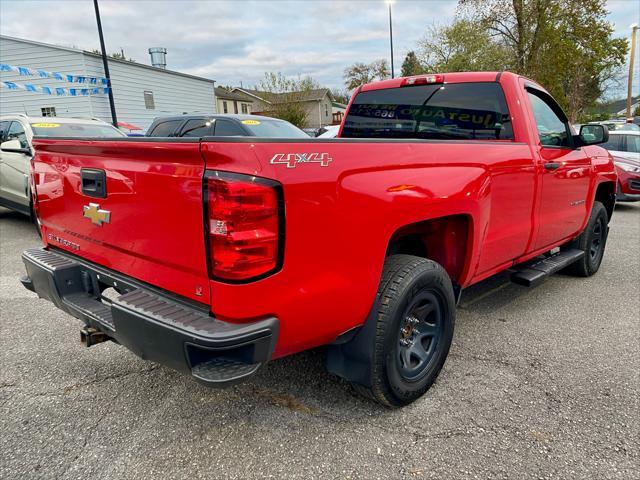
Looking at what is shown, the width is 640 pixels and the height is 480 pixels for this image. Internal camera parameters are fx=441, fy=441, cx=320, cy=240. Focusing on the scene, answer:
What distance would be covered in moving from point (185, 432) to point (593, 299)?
12.5 ft

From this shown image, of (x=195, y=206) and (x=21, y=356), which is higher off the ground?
(x=195, y=206)

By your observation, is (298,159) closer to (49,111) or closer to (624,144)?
(624,144)

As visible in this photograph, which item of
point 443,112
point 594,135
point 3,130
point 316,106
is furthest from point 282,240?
point 316,106

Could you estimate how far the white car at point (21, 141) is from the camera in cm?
656

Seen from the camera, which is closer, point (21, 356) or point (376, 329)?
point (376, 329)

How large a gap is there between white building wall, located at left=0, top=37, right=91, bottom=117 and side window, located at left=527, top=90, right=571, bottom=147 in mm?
16689

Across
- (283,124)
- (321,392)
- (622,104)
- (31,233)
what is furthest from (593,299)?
(622,104)

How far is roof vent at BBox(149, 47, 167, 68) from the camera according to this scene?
21656 mm

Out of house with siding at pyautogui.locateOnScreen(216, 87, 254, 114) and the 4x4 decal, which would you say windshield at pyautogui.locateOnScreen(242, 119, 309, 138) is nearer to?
the 4x4 decal

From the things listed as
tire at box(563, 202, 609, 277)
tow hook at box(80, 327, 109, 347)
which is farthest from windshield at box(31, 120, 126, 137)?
tire at box(563, 202, 609, 277)

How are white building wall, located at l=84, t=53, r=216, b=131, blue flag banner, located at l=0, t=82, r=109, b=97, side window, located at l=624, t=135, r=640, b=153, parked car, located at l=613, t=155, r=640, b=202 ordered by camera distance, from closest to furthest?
1. parked car, located at l=613, t=155, r=640, b=202
2. side window, located at l=624, t=135, r=640, b=153
3. blue flag banner, located at l=0, t=82, r=109, b=97
4. white building wall, located at l=84, t=53, r=216, b=131

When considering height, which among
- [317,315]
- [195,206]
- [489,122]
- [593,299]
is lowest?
[593,299]

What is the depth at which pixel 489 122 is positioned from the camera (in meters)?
3.43

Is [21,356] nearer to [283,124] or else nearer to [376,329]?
[376,329]
